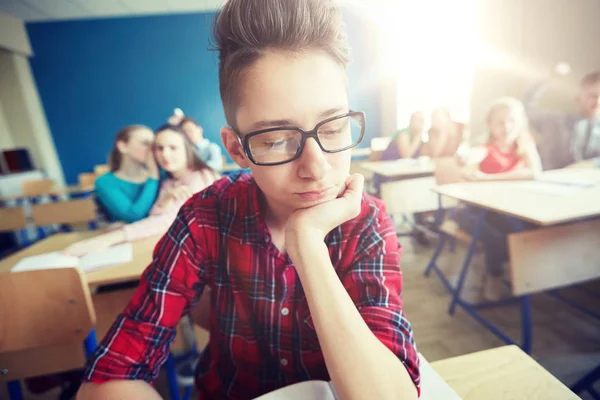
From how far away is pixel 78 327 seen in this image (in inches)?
36.0

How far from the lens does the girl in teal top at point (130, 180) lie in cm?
174

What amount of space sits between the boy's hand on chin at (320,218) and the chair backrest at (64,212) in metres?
2.23

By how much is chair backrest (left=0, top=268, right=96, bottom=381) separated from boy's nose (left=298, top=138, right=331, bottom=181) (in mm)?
799

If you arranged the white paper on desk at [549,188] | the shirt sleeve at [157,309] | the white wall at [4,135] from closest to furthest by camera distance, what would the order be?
the shirt sleeve at [157,309], the white paper on desk at [549,188], the white wall at [4,135]

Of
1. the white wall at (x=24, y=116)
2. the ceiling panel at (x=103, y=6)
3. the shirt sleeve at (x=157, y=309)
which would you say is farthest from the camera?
the white wall at (x=24, y=116)

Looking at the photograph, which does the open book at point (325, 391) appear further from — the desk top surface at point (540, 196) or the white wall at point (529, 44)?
the white wall at point (529, 44)

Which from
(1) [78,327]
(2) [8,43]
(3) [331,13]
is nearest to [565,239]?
(3) [331,13]

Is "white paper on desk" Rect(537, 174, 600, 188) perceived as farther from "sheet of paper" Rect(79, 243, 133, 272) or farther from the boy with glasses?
"sheet of paper" Rect(79, 243, 133, 272)

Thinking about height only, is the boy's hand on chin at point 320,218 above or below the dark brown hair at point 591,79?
below

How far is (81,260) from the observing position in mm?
1179

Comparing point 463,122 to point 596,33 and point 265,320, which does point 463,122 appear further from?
point 596,33

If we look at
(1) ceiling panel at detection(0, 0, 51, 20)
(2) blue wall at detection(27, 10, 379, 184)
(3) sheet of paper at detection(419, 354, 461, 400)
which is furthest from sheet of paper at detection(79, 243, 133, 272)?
(2) blue wall at detection(27, 10, 379, 184)

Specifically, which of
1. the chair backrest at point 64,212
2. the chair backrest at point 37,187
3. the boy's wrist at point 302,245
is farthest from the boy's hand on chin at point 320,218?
the chair backrest at point 37,187

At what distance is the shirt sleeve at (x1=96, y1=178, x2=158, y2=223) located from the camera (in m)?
1.71
